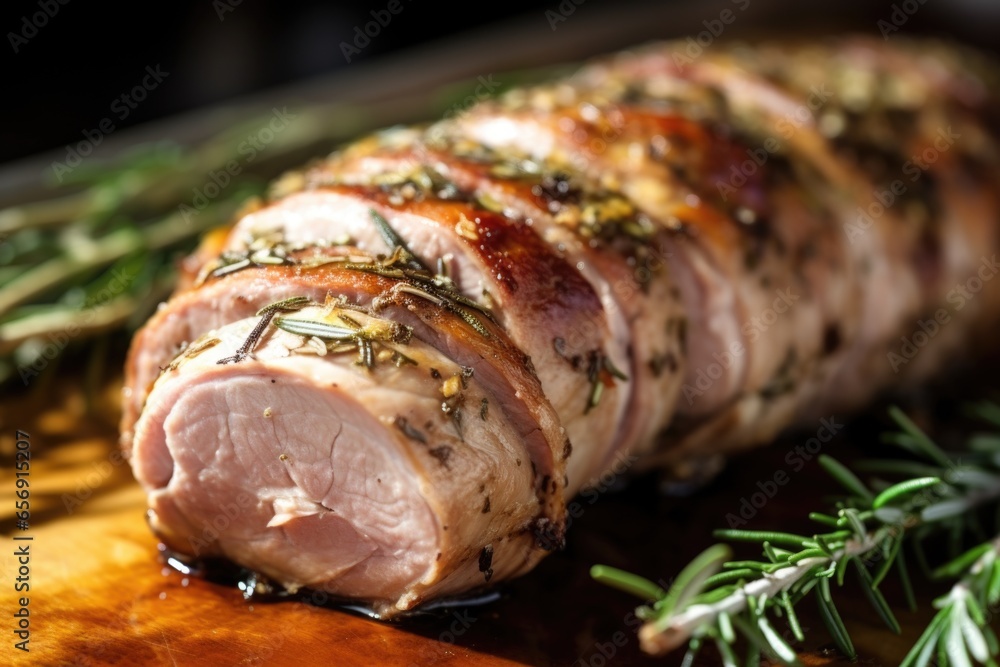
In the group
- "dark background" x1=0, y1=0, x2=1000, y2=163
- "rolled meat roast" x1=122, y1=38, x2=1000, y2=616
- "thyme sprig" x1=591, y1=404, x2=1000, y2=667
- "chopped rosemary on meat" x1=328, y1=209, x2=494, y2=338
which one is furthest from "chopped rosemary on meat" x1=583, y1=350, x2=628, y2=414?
"dark background" x1=0, y1=0, x2=1000, y2=163

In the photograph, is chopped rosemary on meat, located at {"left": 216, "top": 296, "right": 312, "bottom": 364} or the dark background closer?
chopped rosemary on meat, located at {"left": 216, "top": 296, "right": 312, "bottom": 364}

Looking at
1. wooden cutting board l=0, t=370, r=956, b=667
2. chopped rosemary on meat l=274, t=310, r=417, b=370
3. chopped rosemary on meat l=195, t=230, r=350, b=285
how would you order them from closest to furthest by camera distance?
chopped rosemary on meat l=274, t=310, r=417, b=370, wooden cutting board l=0, t=370, r=956, b=667, chopped rosemary on meat l=195, t=230, r=350, b=285

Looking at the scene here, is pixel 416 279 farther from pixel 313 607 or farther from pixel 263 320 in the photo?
pixel 313 607

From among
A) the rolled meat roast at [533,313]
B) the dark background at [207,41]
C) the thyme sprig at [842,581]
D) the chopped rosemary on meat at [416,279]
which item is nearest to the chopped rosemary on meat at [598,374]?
the rolled meat roast at [533,313]

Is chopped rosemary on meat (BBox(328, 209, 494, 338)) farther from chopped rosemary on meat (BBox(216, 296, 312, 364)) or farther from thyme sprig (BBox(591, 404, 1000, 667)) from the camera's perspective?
thyme sprig (BBox(591, 404, 1000, 667))

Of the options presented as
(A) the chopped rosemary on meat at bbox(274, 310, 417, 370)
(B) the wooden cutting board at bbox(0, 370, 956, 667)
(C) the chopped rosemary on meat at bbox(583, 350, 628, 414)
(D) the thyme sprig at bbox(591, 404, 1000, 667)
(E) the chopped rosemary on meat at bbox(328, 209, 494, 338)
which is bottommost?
(B) the wooden cutting board at bbox(0, 370, 956, 667)

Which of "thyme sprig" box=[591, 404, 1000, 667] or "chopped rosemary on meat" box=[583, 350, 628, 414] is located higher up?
"chopped rosemary on meat" box=[583, 350, 628, 414]

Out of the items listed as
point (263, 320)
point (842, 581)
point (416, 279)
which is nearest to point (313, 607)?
point (263, 320)
